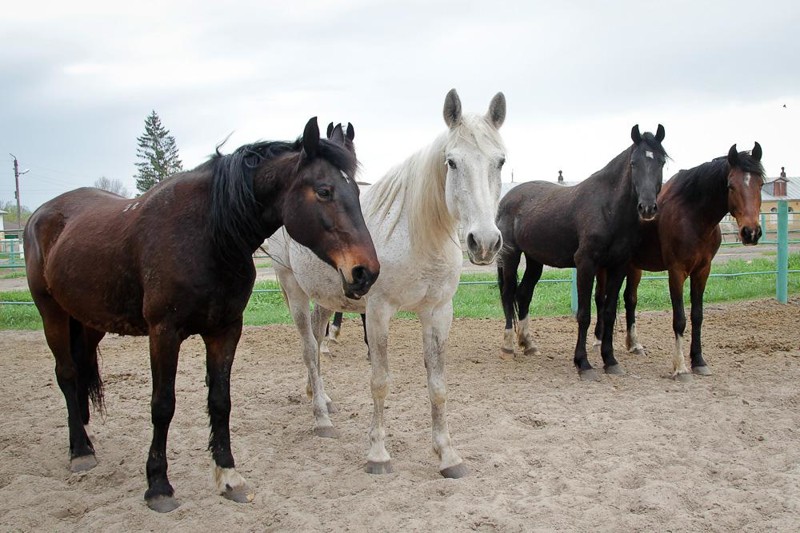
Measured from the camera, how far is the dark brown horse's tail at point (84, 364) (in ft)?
14.2

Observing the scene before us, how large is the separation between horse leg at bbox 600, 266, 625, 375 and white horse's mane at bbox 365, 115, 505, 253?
3204mm

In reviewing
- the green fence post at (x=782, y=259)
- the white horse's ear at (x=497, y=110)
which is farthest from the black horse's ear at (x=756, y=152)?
the green fence post at (x=782, y=259)

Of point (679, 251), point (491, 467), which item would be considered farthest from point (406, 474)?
point (679, 251)

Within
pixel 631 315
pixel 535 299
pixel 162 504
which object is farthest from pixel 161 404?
pixel 535 299

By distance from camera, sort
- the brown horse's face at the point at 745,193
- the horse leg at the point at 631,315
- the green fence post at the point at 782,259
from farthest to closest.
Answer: the green fence post at the point at 782,259
the horse leg at the point at 631,315
the brown horse's face at the point at 745,193

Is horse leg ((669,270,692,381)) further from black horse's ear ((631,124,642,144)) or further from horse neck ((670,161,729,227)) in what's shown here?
black horse's ear ((631,124,642,144))

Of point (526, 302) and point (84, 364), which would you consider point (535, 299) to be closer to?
point (526, 302)

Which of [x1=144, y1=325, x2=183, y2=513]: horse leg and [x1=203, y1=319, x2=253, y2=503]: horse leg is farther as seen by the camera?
Result: [x1=203, y1=319, x2=253, y2=503]: horse leg

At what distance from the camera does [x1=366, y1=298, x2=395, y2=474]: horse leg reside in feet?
12.7

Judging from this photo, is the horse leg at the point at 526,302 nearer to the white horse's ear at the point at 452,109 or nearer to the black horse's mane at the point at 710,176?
the black horse's mane at the point at 710,176

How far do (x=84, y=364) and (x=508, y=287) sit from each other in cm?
502

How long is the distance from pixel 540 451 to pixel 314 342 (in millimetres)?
2054

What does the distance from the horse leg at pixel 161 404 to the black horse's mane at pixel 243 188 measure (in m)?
0.55

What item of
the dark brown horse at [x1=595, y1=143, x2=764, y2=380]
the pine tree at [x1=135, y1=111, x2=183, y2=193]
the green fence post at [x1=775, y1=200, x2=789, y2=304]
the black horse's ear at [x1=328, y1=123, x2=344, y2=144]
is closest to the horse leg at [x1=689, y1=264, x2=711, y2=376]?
the dark brown horse at [x1=595, y1=143, x2=764, y2=380]
